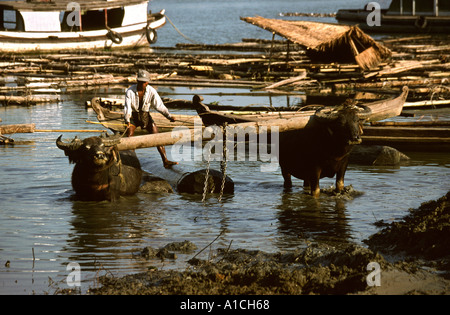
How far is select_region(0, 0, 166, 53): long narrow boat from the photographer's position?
32.3m

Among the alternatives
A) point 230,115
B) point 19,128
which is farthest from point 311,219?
point 19,128

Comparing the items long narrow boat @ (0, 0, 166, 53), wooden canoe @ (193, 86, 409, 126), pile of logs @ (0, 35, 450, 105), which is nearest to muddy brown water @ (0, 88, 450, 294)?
wooden canoe @ (193, 86, 409, 126)

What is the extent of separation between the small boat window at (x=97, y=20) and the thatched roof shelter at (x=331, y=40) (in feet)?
49.3

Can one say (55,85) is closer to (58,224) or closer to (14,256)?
(58,224)

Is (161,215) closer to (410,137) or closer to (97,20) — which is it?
(410,137)

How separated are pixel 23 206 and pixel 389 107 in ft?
22.8

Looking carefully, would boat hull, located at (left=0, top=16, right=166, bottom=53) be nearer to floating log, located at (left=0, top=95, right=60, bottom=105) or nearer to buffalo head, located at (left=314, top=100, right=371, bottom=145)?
floating log, located at (left=0, top=95, right=60, bottom=105)

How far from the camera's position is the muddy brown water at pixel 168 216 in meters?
7.45

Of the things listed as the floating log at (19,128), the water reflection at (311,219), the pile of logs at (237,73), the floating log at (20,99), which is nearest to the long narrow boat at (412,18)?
the pile of logs at (237,73)

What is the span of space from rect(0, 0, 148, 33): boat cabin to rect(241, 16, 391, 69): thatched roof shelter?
13.7 meters

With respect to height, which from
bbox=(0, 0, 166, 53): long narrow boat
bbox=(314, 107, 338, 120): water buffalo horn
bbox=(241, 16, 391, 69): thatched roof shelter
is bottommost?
bbox=(314, 107, 338, 120): water buffalo horn

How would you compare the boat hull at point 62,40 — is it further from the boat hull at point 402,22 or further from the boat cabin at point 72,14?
the boat hull at point 402,22
